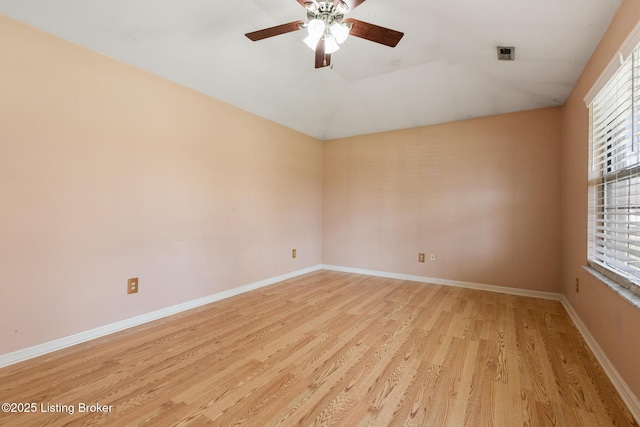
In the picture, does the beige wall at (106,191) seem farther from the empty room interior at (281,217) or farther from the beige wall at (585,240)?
the beige wall at (585,240)

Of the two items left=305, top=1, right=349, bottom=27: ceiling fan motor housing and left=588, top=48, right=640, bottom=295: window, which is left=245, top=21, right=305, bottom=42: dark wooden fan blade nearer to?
left=305, top=1, right=349, bottom=27: ceiling fan motor housing

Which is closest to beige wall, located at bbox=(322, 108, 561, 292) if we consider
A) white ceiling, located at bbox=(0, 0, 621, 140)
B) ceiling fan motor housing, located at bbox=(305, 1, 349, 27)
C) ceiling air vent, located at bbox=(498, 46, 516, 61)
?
white ceiling, located at bbox=(0, 0, 621, 140)

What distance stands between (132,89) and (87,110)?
0.40 metres

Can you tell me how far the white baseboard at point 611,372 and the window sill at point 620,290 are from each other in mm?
449

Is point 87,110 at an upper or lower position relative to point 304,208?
upper

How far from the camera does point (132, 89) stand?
7.71ft

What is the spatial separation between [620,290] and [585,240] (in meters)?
0.89

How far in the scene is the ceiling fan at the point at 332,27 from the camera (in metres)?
1.66

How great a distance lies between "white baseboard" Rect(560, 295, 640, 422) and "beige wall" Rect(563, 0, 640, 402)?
4 centimetres

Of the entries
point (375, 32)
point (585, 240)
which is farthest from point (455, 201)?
point (375, 32)

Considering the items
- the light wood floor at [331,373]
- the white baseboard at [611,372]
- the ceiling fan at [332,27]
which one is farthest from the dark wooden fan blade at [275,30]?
the white baseboard at [611,372]

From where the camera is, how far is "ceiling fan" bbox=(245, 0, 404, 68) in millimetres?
1664

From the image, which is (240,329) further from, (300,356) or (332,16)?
(332,16)

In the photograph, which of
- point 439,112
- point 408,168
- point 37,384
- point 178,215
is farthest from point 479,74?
point 37,384
